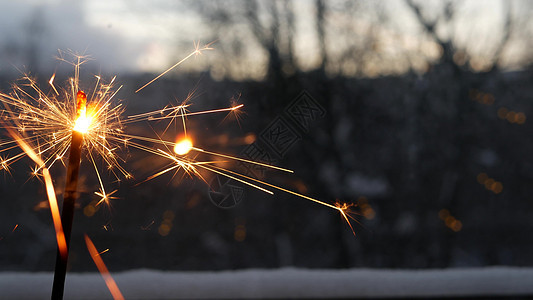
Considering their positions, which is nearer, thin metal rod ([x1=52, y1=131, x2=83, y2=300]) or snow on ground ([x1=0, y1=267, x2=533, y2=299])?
thin metal rod ([x1=52, y1=131, x2=83, y2=300])

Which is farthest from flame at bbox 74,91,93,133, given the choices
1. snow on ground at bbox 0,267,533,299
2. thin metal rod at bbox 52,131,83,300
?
snow on ground at bbox 0,267,533,299

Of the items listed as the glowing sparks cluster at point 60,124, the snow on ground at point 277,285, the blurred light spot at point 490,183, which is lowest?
the snow on ground at point 277,285

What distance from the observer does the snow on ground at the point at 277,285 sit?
2.35m

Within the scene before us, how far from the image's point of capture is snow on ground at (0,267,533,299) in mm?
2350

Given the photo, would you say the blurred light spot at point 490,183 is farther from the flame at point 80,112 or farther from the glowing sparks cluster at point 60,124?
the flame at point 80,112

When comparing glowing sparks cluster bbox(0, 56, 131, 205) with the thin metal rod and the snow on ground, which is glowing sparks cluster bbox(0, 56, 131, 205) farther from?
the snow on ground

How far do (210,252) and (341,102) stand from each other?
3.56 meters

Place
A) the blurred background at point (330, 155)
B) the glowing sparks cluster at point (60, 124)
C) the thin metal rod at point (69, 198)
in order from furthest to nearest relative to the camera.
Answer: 1. the blurred background at point (330, 155)
2. the glowing sparks cluster at point (60, 124)
3. the thin metal rod at point (69, 198)

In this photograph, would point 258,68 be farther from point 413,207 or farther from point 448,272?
point 448,272

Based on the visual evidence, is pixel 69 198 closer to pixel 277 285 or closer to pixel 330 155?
pixel 277 285

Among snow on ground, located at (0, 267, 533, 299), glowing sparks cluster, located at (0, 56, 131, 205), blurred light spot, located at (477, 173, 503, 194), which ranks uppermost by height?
blurred light spot, located at (477, 173, 503, 194)

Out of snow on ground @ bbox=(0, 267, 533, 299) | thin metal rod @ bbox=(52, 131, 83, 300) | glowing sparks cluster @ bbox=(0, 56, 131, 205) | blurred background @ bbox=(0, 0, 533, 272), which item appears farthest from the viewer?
blurred background @ bbox=(0, 0, 533, 272)

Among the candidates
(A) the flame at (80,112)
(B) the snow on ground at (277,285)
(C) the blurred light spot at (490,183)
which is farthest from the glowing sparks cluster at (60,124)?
(C) the blurred light spot at (490,183)

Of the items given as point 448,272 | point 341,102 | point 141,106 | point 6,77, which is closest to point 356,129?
point 341,102
